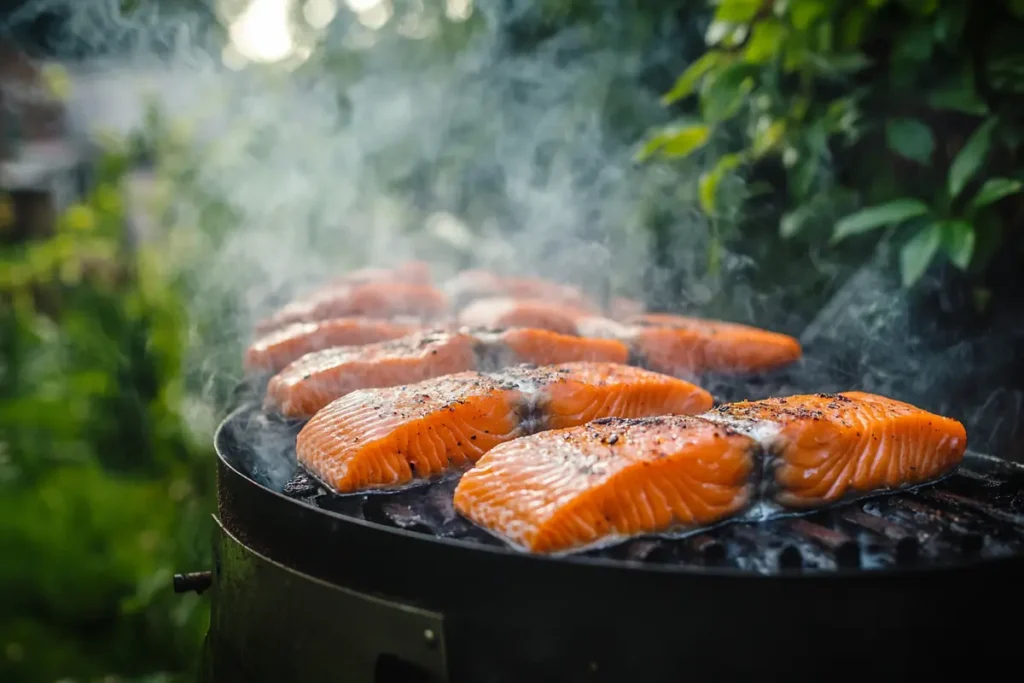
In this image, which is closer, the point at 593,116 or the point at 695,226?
the point at 695,226

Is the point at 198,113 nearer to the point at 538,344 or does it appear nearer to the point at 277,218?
the point at 277,218

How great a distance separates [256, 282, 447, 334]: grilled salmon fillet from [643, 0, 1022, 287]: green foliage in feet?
5.41

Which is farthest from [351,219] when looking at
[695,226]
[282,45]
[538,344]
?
[538,344]

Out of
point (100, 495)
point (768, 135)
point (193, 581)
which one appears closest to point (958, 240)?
point (768, 135)

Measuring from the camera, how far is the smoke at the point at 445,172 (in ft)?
15.6

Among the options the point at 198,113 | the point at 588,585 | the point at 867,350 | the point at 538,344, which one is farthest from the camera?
the point at 198,113

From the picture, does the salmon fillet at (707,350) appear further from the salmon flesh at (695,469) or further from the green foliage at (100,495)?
the green foliage at (100,495)

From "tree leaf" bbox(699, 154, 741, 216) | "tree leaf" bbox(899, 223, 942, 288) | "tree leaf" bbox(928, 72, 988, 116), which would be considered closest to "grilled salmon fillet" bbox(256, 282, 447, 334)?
"tree leaf" bbox(699, 154, 741, 216)

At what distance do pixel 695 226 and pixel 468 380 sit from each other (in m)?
2.76

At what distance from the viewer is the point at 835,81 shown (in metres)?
4.36

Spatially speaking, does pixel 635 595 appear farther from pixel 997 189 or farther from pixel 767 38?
pixel 767 38

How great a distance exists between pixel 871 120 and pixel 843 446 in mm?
2496

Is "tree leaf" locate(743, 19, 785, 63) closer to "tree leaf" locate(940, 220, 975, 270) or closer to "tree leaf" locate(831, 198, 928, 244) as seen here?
"tree leaf" locate(831, 198, 928, 244)

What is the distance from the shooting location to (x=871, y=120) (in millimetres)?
4141
